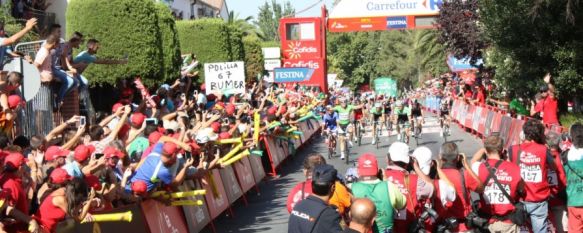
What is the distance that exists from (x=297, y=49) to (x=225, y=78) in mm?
35478

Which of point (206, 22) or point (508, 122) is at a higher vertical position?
point (206, 22)

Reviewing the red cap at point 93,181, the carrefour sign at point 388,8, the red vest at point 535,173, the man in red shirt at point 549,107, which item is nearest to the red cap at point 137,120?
the red cap at point 93,181

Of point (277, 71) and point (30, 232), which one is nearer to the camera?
point (30, 232)

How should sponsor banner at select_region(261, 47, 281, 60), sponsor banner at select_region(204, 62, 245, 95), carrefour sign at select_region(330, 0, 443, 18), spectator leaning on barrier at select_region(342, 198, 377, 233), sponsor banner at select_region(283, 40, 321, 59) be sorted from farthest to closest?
sponsor banner at select_region(261, 47, 281, 60)
sponsor banner at select_region(283, 40, 321, 59)
carrefour sign at select_region(330, 0, 443, 18)
sponsor banner at select_region(204, 62, 245, 95)
spectator leaning on barrier at select_region(342, 198, 377, 233)

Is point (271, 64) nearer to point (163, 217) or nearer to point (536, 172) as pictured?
point (163, 217)

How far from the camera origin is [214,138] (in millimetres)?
14414

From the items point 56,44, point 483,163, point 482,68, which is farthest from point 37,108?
point 482,68

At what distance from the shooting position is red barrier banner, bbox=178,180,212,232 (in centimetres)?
1232

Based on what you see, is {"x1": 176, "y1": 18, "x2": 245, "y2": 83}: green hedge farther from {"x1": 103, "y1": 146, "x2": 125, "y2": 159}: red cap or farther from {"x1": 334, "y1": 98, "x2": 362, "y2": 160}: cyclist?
{"x1": 103, "y1": 146, "x2": 125, "y2": 159}: red cap

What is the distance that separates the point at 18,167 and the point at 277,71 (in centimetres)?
3558

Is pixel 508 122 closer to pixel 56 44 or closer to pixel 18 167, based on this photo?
pixel 56 44

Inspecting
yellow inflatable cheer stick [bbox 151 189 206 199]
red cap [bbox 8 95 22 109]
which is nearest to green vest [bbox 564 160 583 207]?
yellow inflatable cheer stick [bbox 151 189 206 199]

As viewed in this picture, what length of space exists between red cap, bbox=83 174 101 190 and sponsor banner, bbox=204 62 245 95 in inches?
496

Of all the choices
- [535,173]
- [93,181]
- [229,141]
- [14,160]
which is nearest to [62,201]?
[14,160]
